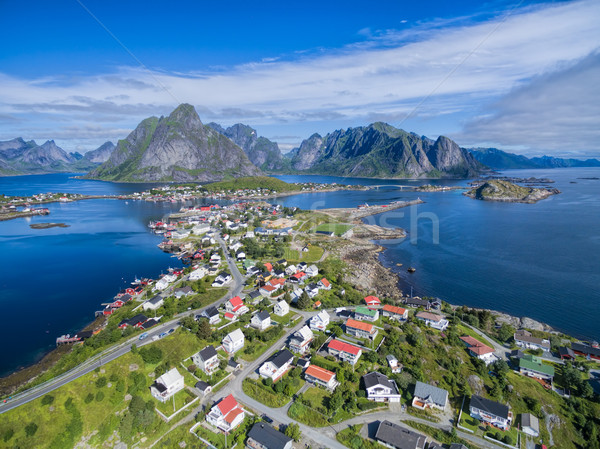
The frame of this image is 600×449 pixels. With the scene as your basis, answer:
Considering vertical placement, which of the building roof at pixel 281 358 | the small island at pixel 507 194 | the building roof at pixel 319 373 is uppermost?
the small island at pixel 507 194

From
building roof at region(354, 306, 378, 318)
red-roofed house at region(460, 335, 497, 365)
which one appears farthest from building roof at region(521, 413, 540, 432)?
building roof at region(354, 306, 378, 318)

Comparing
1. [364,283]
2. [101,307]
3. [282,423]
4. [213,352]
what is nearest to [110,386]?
[213,352]

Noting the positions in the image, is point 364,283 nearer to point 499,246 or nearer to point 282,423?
point 282,423

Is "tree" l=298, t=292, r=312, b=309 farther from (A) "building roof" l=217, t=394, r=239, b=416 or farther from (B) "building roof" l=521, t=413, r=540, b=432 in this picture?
(B) "building roof" l=521, t=413, r=540, b=432

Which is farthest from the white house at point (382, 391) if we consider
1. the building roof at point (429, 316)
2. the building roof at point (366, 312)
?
the building roof at point (429, 316)

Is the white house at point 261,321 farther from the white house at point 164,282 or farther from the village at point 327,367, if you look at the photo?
the white house at point 164,282

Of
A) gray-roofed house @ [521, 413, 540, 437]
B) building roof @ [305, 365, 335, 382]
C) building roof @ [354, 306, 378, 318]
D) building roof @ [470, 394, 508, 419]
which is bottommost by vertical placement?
gray-roofed house @ [521, 413, 540, 437]

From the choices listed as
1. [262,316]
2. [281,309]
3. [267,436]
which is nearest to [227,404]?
[267,436]
